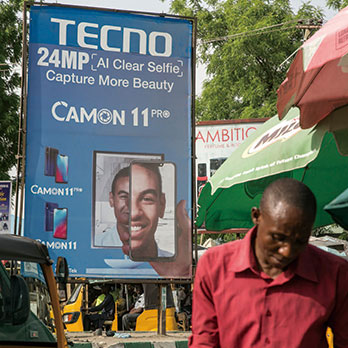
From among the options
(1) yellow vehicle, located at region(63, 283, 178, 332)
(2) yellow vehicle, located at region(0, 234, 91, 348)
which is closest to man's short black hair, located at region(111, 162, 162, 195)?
(2) yellow vehicle, located at region(0, 234, 91, 348)

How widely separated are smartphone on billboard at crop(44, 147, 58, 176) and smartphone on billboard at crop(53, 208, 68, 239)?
0.55 m

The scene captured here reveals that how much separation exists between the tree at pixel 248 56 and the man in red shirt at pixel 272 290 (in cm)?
2707

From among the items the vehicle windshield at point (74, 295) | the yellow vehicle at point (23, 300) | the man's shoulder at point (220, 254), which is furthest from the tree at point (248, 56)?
the man's shoulder at point (220, 254)

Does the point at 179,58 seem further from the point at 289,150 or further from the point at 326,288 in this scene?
the point at 326,288

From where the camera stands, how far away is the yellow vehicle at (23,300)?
5.86 metres

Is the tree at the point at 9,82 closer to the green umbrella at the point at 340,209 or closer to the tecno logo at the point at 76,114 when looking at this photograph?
the tecno logo at the point at 76,114

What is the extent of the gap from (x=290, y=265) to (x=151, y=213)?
8792 millimetres

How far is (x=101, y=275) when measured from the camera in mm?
11438

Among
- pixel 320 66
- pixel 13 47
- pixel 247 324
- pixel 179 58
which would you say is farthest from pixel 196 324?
pixel 13 47

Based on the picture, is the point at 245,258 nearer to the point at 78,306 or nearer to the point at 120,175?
the point at 120,175

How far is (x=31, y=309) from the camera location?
614cm

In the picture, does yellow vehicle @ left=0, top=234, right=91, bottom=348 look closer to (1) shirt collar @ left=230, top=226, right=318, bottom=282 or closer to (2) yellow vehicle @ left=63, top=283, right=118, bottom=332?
(1) shirt collar @ left=230, top=226, right=318, bottom=282

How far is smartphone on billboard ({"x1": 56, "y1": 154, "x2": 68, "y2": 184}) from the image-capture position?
37.7 feet

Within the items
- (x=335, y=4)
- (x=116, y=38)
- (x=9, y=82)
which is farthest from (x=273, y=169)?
(x=335, y=4)
